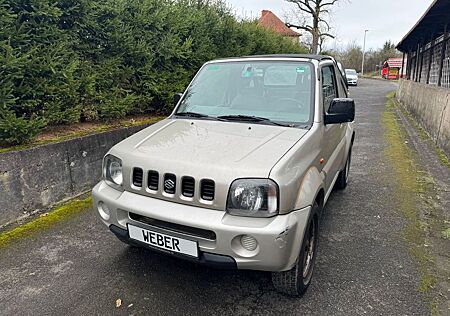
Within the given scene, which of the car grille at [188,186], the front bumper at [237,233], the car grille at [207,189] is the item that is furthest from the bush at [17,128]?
the car grille at [207,189]

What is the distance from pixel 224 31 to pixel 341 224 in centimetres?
651

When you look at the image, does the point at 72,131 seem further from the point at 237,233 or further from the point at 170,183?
the point at 237,233

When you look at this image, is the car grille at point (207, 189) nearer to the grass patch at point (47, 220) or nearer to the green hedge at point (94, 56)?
the grass patch at point (47, 220)

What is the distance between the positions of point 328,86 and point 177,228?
2413 mm

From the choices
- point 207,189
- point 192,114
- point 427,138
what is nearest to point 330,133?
point 192,114

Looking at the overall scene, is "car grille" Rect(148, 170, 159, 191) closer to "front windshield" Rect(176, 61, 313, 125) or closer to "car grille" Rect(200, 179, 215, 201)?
"car grille" Rect(200, 179, 215, 201)

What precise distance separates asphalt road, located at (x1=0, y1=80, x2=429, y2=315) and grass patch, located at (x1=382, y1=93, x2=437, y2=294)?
103mm

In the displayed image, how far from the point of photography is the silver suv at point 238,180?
2.13 m

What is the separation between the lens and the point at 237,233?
2.08 metres

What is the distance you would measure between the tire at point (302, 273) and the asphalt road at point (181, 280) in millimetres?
107

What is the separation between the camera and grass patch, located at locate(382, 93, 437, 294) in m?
→ 3.01

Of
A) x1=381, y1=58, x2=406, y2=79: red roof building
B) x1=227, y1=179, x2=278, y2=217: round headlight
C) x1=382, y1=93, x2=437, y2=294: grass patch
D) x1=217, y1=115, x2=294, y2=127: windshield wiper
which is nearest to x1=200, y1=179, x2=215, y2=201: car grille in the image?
x1=227, y1=179, x2=278, y2=217: round headlight

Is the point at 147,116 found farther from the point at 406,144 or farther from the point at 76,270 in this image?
the point at 406,144

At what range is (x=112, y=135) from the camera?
509 centimetres
